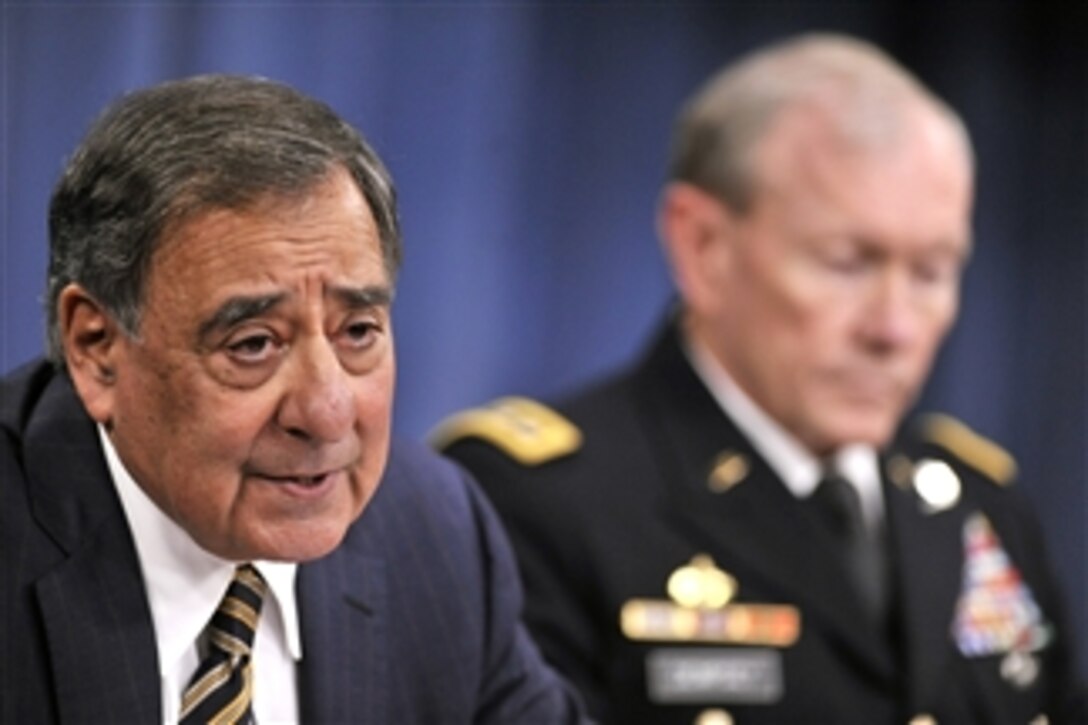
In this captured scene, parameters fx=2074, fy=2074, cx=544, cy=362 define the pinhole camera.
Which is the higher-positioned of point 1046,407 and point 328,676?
point 328,676

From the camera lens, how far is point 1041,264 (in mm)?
4031

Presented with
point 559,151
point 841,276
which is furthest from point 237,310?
point 559,151

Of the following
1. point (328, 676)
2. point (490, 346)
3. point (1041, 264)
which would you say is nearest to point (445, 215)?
point (490, 346)

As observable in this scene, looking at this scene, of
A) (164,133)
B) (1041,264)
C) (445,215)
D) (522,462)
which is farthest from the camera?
(1041,264)

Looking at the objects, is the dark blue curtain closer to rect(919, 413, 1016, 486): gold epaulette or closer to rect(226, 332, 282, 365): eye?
rect(919, 413, 1016, 486): gold epaulette

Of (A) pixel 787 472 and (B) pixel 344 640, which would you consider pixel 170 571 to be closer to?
(B) pixel 344 640

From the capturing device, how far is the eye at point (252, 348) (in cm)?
146

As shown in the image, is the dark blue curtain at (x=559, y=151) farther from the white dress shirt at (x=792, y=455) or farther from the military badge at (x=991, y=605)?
the military badge at (x=991, y=605)

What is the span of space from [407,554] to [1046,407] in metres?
2.55

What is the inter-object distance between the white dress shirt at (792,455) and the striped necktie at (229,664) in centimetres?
104

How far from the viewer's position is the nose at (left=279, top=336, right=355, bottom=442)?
147 centimetres

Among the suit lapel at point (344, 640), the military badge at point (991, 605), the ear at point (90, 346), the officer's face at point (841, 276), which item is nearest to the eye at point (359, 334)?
the ear at point (90, 346)

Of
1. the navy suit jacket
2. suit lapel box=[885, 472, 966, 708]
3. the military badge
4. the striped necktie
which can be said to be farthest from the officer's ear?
the striped necktie

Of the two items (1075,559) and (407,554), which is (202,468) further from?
(1075,559)
